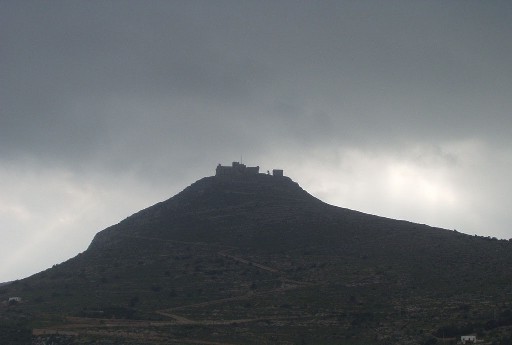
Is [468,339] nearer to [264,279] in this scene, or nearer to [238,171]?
[264,279]

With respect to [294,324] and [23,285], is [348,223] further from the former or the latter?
[23,285]

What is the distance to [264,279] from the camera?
112 meters

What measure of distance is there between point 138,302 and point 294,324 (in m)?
20.8

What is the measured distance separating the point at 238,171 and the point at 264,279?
36634 millimetres

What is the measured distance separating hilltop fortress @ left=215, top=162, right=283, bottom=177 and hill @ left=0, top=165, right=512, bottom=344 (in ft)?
2.33

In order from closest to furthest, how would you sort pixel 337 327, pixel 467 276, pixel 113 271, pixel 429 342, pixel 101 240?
pixel 429 342 → pixel 337 327 → pixel 467 276 → pixel 113 271 → pixel 101 240

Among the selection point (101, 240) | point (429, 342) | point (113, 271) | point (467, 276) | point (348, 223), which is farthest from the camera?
point (101, 240)

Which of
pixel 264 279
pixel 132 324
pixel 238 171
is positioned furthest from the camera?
pixel 238 171

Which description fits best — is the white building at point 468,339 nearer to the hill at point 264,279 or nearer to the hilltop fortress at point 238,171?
the hill at point 264,279

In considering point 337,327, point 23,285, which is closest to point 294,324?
point 337,327

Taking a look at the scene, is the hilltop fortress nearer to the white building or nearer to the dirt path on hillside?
the dirt path on hillside

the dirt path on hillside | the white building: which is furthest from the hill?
the white building

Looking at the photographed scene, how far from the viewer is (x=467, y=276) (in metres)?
104

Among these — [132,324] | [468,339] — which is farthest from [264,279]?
[468,339]
